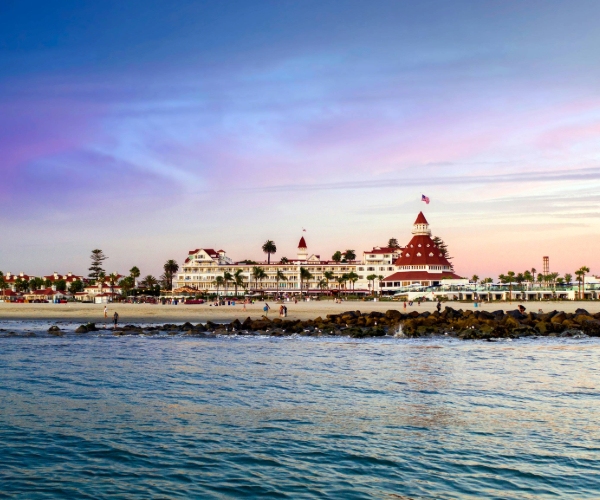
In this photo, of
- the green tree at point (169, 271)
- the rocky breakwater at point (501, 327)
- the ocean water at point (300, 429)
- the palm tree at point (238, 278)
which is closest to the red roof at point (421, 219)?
the palm tree at point (238, 278)

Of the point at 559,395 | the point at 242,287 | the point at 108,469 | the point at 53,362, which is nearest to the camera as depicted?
the point at 108,469

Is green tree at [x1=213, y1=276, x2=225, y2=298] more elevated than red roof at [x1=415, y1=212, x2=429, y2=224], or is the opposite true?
red roof at [x1=415, y1=212, x2=429, y2=224]

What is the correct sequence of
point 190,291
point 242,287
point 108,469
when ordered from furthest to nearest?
1. point 242,287
2. point 190,291
3. point 108,469

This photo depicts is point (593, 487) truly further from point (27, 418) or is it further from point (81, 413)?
point (27, 418)

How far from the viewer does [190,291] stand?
383ft

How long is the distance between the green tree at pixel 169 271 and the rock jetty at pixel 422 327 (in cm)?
11848

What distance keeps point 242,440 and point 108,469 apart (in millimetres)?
2825

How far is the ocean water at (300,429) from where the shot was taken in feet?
29.0

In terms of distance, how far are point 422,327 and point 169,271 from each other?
426ft

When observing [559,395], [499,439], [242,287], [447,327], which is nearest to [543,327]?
[447,327]

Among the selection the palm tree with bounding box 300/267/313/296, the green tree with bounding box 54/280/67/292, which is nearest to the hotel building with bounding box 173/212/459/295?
the palm tree with bounding box 300/267/313/296

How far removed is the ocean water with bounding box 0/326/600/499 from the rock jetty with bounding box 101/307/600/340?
13.9m

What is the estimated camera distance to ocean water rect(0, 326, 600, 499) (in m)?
8.85

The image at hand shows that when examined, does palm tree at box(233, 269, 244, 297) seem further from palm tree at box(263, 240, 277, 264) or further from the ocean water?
the ocean water
